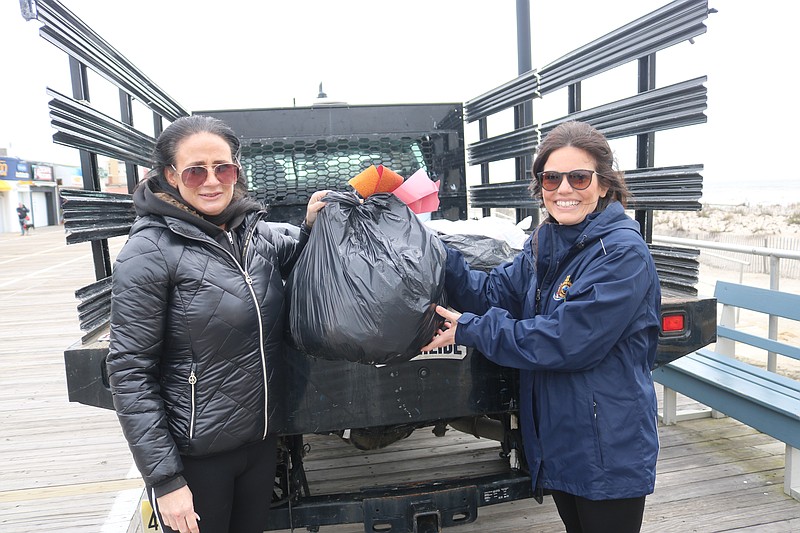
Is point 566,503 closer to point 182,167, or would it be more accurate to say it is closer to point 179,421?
point 179,421

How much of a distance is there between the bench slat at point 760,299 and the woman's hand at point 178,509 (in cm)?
335

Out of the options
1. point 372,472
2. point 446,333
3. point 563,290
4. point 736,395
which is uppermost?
point 563,290

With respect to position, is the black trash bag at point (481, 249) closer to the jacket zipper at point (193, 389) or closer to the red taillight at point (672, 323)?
the red taillight at point (672, 323)

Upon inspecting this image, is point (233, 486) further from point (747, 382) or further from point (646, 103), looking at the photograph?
point (747, 382)

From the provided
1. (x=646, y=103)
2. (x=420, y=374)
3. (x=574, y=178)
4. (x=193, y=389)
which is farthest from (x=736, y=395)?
(x=193, y=389)

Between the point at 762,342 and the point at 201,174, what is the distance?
3542mm

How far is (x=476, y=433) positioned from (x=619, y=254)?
1.48 m

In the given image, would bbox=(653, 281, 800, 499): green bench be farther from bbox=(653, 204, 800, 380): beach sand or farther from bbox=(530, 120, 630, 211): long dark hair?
bbox=(530, 120, 630, 211): long dark hair

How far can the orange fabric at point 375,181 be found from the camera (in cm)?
189

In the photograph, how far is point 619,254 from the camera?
167 centimetres

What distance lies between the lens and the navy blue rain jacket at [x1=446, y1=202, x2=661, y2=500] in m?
1.65

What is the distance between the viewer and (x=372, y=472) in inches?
Result: 143

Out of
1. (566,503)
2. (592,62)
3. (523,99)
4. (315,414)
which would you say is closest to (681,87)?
(592,62)

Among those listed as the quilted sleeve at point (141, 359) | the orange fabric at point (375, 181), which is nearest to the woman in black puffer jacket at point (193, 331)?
the quilted sleeve at point (141, 359)
